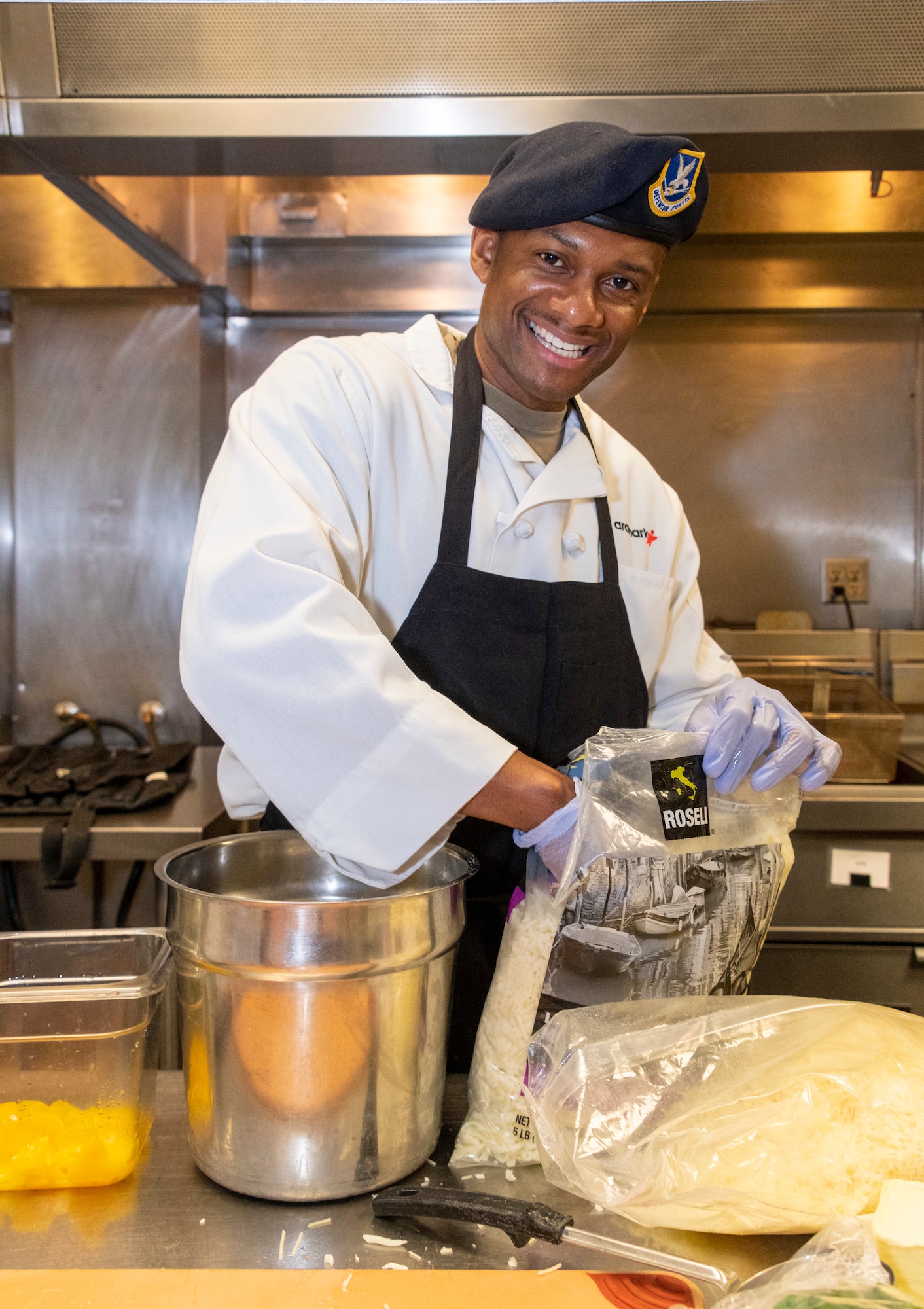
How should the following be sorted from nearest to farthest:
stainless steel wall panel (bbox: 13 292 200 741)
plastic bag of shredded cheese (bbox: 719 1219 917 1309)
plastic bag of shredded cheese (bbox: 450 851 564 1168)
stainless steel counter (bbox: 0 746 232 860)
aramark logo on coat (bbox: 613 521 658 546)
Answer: plastic bag of shredded cheese (bbox: 719 1219 917 1309), plastic bag of shredded cheese (bbox: 450 851 564 1168), aramark logo on coat (bbox: 613 521 658 546), stainless steel counter (bbox: 0 746 232 860), stainless steel wall panel (bbox: 13 292 200 741)

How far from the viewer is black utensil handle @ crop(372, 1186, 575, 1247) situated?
0.74 meters

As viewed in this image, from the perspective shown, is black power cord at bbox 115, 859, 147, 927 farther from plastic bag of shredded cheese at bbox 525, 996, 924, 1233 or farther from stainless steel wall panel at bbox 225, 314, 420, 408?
stainless steel wall panel at bbox 225, 314, 420, 408

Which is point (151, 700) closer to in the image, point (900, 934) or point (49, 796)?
point (49, 796)

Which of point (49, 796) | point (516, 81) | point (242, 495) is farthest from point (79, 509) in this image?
point (242, 495)

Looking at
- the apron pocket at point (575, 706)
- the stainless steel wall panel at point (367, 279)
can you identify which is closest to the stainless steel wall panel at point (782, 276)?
the stainless steel wall panel at point (367, 279)

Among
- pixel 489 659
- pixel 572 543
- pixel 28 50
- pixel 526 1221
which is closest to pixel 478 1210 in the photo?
pixel 526 1221

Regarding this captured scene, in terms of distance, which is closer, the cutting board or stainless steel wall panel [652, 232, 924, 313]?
the cutting board

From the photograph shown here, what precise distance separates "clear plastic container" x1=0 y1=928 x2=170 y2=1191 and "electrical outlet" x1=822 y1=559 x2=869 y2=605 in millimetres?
2220

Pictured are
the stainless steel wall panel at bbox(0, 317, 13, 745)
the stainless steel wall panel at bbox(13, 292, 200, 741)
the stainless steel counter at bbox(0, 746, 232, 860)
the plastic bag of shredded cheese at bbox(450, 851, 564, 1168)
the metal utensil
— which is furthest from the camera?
the stainless steel wall panel at bbox(0, 317, 13, 745)

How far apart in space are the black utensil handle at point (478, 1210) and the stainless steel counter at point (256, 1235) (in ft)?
0.06

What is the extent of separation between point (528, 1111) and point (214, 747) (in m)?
1.75

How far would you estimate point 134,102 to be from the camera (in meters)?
1.53

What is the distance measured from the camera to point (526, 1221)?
29.2 inches

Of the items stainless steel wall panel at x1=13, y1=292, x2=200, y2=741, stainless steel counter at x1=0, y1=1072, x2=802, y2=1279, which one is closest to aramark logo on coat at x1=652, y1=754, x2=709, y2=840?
stainless steel counter at x1=0, y1=1072, x2=802, y2=1279
